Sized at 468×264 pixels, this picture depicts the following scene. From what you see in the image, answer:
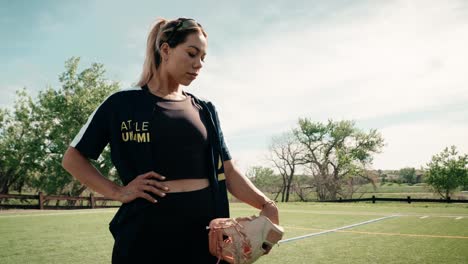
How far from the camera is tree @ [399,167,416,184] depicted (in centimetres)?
7146

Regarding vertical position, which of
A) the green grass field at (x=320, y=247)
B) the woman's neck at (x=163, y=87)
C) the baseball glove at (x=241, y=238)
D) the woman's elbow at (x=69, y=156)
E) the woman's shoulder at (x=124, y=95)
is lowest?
the green grass field at (x=320, y=247)

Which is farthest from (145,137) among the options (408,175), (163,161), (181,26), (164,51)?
(408,175)

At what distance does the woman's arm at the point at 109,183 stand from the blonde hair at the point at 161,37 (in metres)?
0.53

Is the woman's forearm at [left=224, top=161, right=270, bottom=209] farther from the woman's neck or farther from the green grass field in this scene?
the green grass field

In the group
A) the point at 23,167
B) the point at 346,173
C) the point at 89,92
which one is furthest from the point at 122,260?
the point at 346,173

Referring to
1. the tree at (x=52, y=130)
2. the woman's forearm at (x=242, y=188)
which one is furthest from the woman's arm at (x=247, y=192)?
the tree at (x=52, y=130)

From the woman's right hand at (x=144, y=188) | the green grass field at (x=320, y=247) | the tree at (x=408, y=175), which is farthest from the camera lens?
the tree at (x=408, y=175)

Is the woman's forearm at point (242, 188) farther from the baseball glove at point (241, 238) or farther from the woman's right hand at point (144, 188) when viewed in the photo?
the woman's right hand at point (144, 188)

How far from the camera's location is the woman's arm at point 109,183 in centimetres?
172

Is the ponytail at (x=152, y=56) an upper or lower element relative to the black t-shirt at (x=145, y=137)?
upper

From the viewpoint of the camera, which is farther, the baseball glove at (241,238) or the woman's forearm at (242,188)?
the woman's forearm at (242,188)

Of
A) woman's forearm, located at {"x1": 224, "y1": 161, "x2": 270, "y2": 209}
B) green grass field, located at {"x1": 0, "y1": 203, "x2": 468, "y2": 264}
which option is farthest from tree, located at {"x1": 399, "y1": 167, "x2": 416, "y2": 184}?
woman's forearm, located at {"x1": 224, "y1": 161, "x2": 270, "y2": 209}

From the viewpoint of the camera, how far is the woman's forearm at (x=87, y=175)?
1.79 metres

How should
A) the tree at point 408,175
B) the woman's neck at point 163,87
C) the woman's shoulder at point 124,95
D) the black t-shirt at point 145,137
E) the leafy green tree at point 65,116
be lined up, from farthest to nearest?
the tree at point 408,175 < the leafy green tree at point 65,116 < the woman's neck at point 163,87 < the woman's shoulder at point 124,95 < the black t-shirt at point 145,137
